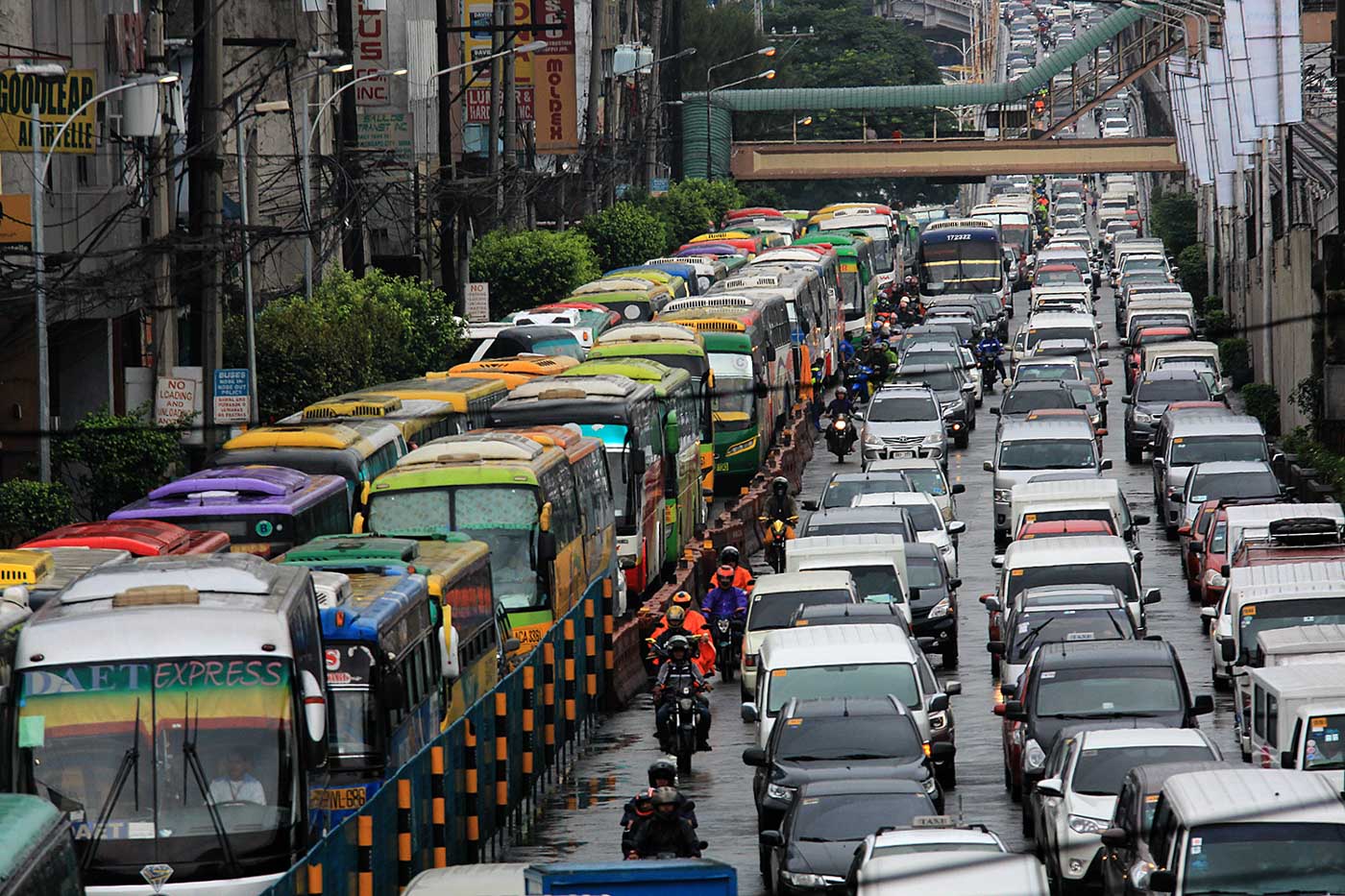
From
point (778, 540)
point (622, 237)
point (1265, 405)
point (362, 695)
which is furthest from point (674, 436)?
point (622, 237)

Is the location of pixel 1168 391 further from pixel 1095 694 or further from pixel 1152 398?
pixel 1095 694

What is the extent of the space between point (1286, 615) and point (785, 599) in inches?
221

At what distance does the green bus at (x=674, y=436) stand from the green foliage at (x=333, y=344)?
4.47m

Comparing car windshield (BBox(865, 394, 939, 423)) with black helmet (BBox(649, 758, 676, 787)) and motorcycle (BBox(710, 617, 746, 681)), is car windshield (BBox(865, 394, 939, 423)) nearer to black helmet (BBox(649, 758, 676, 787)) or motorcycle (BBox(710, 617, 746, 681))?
motorcycle (BBox(710, 617, 746, 681))

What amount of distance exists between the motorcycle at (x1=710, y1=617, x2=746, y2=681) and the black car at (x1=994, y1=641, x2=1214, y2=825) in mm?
8183

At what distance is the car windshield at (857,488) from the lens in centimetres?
3841

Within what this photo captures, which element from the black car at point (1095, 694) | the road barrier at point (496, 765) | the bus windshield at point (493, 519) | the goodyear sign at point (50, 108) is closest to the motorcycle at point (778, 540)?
the road barrier at point (496, 765)

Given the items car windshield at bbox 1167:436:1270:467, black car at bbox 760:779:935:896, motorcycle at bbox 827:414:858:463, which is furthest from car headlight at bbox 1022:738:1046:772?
motorcycle at bbox 827:414:858:463

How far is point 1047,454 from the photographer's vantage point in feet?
140

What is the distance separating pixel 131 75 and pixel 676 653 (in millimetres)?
19686

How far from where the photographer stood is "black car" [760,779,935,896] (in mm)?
18641

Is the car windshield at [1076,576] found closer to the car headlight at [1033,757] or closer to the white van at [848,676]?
the white van at [848,676]

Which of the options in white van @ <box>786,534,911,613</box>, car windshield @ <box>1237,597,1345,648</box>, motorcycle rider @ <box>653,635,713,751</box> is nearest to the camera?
motorcycle rider @ <box>653,635,713,751</box>

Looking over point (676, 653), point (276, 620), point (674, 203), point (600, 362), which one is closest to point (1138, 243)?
point (674, 203)
